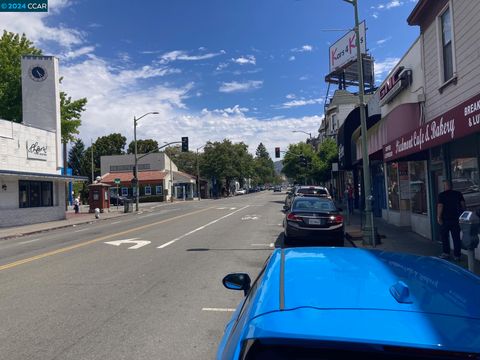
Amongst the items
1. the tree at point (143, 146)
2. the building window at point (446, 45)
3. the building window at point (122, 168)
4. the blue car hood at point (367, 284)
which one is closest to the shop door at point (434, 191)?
the building window at point (446, 45)

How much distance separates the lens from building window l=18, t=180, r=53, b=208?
2888 cm

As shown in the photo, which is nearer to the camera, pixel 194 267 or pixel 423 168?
pixel 194 267

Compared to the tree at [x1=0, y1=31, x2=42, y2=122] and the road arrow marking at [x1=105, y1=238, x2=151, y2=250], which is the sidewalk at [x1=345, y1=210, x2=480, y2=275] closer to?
the road arrow marking at [x1=105, y1=238, x2=151, y2=250]

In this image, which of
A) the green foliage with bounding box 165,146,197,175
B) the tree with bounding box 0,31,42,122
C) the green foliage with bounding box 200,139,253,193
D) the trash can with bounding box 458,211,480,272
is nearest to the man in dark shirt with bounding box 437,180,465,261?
the trash can with bounding box 458,211,480,272

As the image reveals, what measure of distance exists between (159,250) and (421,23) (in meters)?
→ 10.4

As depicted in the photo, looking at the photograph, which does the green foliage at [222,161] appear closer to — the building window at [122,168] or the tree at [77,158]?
the building window at [122,168]

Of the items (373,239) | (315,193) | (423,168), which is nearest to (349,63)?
(315,193)

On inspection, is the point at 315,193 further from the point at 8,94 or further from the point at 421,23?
the point at 8,94

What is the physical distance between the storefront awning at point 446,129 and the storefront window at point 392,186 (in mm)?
6457

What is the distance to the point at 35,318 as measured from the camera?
620cm

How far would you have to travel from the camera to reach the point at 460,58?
10531mm

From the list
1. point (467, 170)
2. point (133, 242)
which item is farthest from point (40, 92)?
point (467, 170)

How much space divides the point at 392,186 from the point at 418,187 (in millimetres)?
4124

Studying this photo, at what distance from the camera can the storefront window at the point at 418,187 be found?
582 inches
